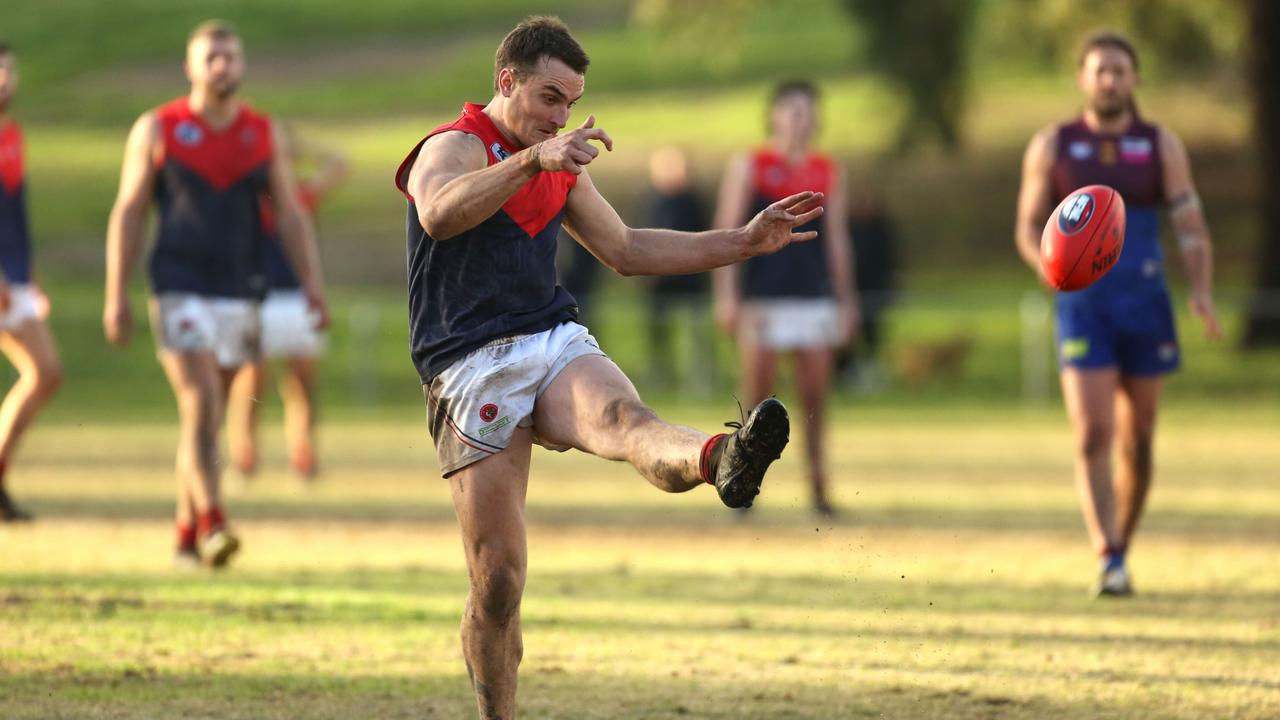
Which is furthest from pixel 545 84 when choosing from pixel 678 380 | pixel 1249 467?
pixel 678 380

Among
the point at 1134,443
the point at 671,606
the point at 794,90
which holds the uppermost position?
the point at 794,90

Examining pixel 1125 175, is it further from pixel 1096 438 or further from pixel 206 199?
pixel 206 199

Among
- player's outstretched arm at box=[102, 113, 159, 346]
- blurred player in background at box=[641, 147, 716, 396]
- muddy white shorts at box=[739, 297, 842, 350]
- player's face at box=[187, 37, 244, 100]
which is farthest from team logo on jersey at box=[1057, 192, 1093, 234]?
blurred player in background at box=[641, 147, 716, 396]

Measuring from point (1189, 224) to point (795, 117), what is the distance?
12.0 feet

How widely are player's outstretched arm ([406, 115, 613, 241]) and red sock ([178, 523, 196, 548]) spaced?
4.98 meters

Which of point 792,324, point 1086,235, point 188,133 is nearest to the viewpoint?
point 1086,235

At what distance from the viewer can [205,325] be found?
10242 mm

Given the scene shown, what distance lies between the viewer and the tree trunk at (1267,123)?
89.4 feet

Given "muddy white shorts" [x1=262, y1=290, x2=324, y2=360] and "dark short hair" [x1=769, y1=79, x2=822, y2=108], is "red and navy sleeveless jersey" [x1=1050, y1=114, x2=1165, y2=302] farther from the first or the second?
"muddy white shorts" [x1=262, y1=290, x2=324, y2=360]

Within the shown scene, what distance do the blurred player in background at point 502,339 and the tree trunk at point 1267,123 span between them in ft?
73.7

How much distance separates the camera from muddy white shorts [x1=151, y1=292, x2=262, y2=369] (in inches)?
402

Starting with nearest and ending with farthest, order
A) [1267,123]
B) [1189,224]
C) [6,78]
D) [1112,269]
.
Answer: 1. [1112,269]
2. [1189,224]
3. [6,78]
4. [1267,123]

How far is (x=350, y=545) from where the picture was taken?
1152 centimetres

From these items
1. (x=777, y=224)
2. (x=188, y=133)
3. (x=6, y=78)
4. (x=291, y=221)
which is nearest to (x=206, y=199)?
(x=188, y=133)
